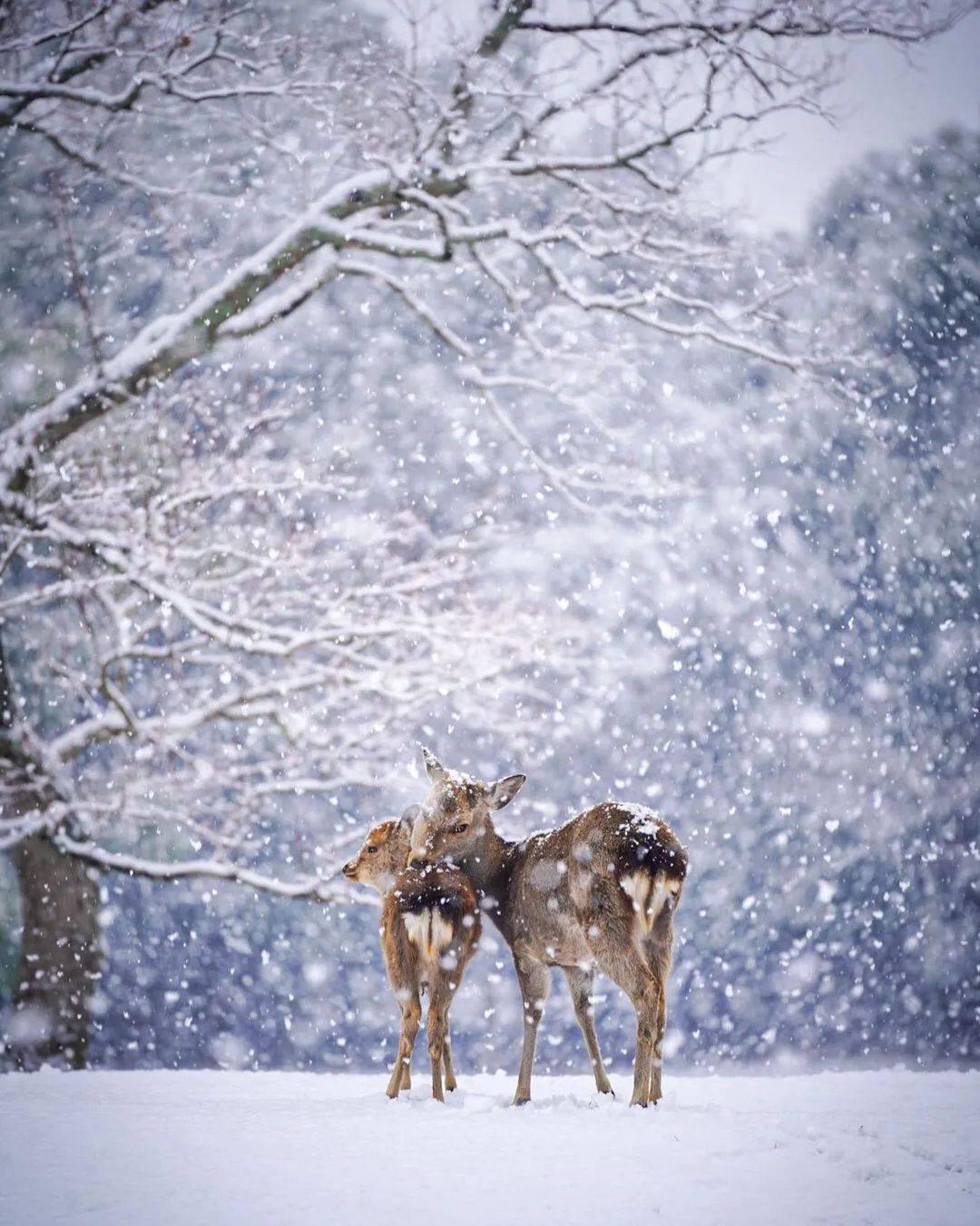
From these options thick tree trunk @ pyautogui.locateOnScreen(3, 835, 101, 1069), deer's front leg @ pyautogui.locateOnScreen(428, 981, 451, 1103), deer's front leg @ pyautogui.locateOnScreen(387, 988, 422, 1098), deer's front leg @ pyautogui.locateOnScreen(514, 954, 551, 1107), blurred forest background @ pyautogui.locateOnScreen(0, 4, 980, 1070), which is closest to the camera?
deer's front leg @ pyautogui.locateOnScreen(428, 981, 451, 1103)

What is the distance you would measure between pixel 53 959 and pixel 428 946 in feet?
13.8

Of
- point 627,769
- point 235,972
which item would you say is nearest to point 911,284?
point 627,769

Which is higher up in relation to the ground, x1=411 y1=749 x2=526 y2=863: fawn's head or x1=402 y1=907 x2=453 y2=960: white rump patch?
x1=411 y1=749 x2=526 y2=863: fawn's head

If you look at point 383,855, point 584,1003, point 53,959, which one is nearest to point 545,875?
point 584,1003

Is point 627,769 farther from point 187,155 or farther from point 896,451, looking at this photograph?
point 187,155

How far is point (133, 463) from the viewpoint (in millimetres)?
8477

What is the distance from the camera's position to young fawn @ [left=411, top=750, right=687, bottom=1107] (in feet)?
13.1

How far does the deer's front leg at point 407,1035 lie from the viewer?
424cm

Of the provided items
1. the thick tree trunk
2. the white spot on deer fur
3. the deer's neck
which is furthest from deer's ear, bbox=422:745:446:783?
the thick tree trunk

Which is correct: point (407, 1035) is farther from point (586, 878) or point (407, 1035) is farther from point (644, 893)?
point (644, 893)

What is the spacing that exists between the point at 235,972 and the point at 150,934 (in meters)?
0.92

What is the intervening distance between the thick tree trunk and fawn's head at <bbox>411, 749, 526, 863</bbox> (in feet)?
13.0

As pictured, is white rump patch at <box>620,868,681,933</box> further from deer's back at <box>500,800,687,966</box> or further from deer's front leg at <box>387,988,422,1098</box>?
deer's front leg at <box>387,988,422,1098</box>

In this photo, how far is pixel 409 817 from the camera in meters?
4.61
